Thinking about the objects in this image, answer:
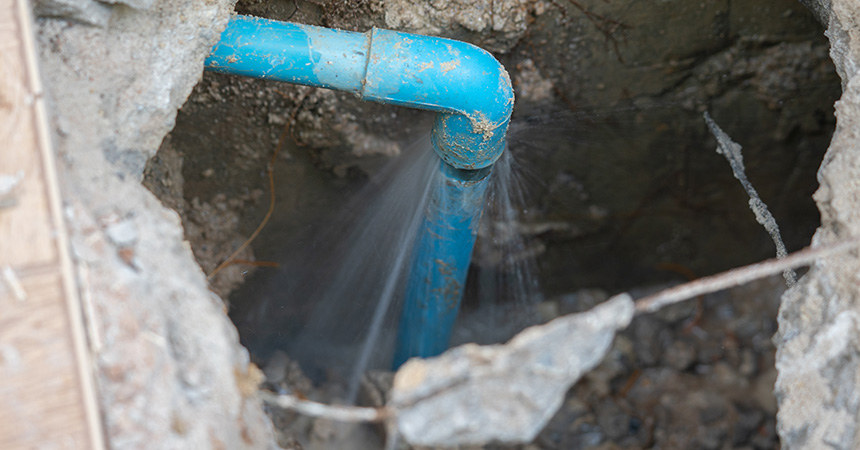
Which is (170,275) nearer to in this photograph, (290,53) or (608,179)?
(290,53)

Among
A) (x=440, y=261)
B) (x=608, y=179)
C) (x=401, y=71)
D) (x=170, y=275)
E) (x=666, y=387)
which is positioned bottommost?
(x=666, y=387)

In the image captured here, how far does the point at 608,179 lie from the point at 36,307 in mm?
2069

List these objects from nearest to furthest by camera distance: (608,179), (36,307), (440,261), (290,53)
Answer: (36,307) → (290,53) → (440,261) → (608,179)

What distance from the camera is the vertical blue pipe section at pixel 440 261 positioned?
1759 mm

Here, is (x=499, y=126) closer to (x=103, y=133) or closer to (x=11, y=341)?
(x=103, y=133)

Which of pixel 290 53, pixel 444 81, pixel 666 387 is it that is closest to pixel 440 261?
pixel 444 81

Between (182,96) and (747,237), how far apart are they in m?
2.45

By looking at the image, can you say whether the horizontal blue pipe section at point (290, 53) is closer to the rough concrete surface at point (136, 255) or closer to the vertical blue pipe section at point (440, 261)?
the rough concrete surface at point (136, 255)

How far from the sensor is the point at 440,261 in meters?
1.99

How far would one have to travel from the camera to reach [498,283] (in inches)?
108

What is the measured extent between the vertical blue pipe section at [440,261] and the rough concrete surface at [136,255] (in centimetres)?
79

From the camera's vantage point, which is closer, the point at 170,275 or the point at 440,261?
the point at 170,275

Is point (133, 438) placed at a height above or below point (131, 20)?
below

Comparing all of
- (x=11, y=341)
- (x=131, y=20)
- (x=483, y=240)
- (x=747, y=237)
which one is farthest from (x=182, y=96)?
(x=747, y=237)
